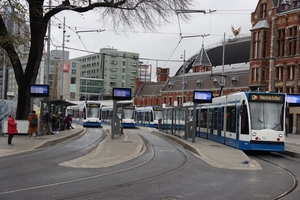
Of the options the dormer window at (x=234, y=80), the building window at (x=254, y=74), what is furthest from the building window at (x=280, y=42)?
the dormer window at (x=234, y=80)

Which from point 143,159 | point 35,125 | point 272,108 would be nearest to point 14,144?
point 35,125

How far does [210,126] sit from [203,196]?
2053cm

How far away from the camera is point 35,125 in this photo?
26.4 metres

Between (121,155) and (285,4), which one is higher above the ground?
(285,4)

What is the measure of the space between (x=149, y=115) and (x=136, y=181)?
50852 mm

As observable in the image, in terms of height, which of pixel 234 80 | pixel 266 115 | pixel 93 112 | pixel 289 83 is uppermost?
pixel 234 80

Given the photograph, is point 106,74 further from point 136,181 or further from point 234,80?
point 136,181

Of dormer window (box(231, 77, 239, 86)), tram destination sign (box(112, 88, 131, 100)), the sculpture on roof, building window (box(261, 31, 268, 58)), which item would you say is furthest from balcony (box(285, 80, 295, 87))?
the sculpture on roof

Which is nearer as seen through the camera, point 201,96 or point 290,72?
point 201,96

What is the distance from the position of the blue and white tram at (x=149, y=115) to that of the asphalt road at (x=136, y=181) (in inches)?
1733

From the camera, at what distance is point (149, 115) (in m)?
Answer: 62.8

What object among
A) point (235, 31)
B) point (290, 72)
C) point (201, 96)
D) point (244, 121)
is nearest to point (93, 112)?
point (290, 72)

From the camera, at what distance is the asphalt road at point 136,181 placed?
9.95 metres

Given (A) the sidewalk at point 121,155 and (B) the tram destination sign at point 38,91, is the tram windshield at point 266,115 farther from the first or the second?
(B) the tram destination sign at point 38,91
